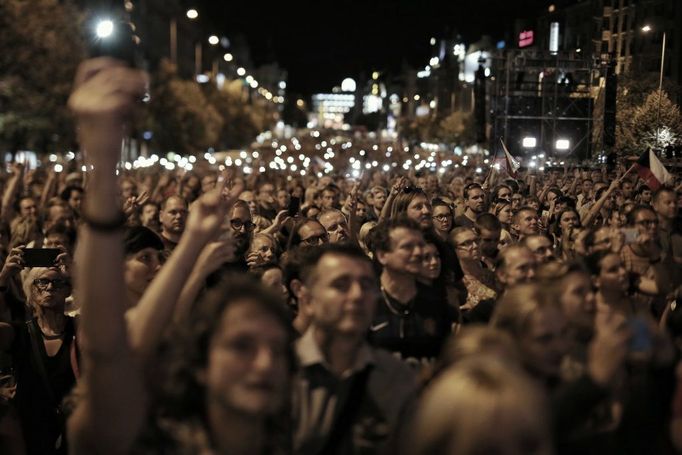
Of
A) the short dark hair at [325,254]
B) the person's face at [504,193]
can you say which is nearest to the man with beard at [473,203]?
the person's face at [504,193]

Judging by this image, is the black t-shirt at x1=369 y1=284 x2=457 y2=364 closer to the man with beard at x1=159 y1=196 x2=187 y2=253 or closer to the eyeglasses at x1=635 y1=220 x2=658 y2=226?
the eyeglasses at x1=635 y1=220 x2=658 y2=226

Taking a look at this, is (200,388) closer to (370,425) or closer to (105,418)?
(105,418)

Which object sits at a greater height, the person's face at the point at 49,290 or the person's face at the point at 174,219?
the person's face at the point at 174,219

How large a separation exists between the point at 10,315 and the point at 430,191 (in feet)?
31.5

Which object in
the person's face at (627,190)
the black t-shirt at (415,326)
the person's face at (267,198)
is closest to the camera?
the black t-shirt at (415,326)

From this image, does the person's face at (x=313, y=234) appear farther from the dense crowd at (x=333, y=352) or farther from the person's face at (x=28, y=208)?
the person's face at (x=28, y=208)

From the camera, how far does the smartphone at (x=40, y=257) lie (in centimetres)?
723

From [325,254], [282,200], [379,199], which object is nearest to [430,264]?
[325,254]

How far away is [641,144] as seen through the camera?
22.8 metres

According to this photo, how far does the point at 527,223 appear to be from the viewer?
9992 millimetres

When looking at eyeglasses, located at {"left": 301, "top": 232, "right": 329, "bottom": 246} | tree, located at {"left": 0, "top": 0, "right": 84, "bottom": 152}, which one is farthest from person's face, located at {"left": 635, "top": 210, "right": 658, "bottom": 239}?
tree, located at {"left": 0, "top": 0, "right": 84, "bottom": 152}

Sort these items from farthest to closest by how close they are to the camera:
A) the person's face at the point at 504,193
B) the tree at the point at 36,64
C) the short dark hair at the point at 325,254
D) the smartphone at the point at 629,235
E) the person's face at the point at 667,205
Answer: the tree at the point at 36,64, the person's face at the point at 504,193, the person's face at the point at 667,205, the smartphone at the point at 629,235, the short dark hair at the point at 325,254

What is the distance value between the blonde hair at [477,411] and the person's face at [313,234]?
5.32m

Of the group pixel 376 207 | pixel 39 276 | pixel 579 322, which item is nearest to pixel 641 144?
pixel 376 207
